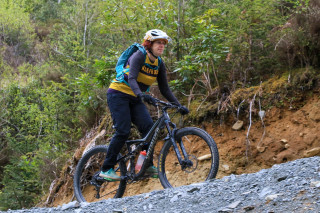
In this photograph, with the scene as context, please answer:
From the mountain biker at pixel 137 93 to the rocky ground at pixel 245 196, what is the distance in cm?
91

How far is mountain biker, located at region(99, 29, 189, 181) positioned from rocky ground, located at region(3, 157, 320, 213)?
91 centimetres

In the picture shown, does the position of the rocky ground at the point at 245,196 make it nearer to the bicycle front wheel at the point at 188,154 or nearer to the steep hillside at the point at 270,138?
the bicycle front wheel at the point at 188,154

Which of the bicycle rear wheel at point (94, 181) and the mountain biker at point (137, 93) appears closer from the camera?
the mountain biker at point (137, 93)

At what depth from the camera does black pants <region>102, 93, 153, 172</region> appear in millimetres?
4898

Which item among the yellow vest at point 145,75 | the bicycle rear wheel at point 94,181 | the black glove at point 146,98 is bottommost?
the bicycle rear wheel at point 94,181

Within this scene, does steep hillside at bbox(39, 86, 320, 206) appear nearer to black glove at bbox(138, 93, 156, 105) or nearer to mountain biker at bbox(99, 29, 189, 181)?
mountain biker at bbox(99, 29, 189, 181)

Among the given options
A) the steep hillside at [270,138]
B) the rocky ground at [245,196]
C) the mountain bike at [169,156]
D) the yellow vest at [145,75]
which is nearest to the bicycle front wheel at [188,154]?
the mountain bike at [169,156]

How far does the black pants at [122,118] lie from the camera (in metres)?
4.90

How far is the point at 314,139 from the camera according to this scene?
555cm

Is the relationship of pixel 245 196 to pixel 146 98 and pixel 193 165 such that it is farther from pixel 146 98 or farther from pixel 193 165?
pixel 146 98

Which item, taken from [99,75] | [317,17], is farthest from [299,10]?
[99,75]

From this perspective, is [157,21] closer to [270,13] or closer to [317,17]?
[270,13]

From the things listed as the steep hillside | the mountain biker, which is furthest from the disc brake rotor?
the steep hillside

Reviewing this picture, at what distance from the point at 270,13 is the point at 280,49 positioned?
1.06 m
